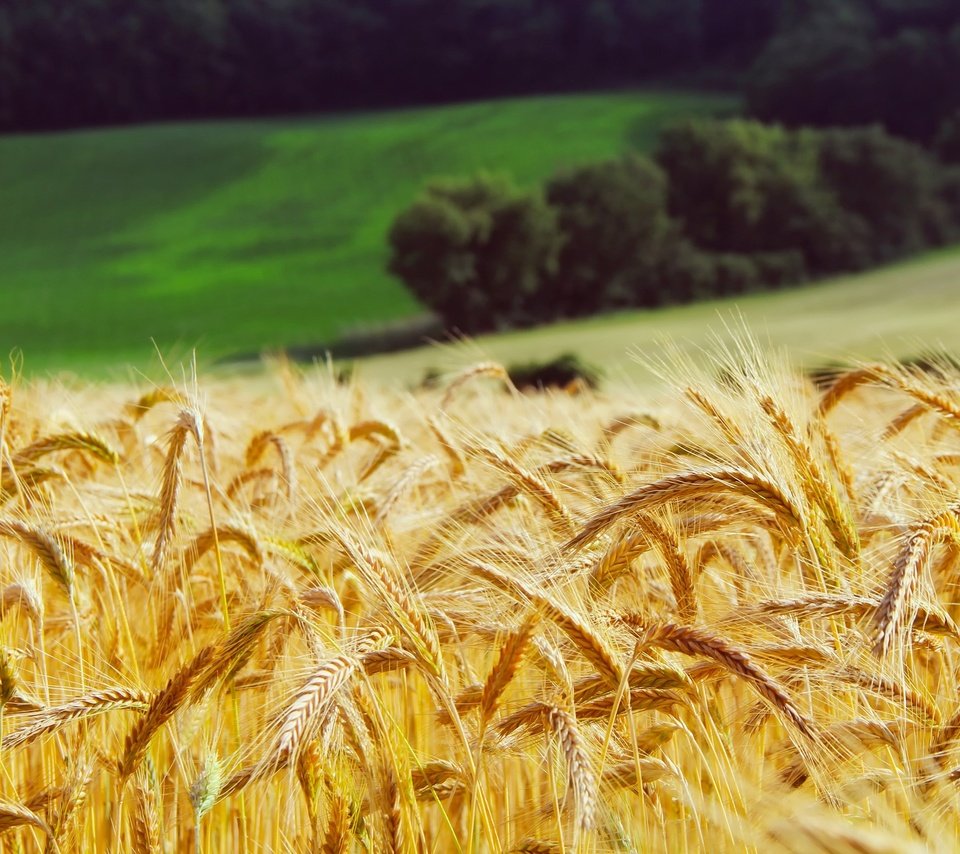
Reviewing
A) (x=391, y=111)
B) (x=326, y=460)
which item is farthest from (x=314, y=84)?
(x=326, y=460)

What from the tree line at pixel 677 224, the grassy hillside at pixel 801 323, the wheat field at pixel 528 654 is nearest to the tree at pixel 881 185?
the tree line at pixel 677 224

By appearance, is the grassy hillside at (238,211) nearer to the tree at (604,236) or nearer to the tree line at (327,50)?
the tree at (604,236)

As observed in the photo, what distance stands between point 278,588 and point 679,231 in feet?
140

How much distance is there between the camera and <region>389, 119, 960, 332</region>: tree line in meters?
37.7

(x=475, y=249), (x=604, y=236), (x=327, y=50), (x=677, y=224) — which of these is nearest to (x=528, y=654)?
(x=475, y=249)

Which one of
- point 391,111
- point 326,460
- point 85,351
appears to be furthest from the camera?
point 391,111

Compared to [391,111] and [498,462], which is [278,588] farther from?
[391,111]

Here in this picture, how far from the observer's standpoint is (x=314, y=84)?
69375 millimetres

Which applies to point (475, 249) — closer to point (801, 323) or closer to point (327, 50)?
point (801, 323)

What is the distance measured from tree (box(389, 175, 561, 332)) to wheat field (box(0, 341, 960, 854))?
112 ft

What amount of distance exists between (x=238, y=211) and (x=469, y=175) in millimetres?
10261

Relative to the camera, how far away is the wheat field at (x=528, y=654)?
1732 mm

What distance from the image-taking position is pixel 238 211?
52.5 metres

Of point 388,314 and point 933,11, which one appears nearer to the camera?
point 388,314
